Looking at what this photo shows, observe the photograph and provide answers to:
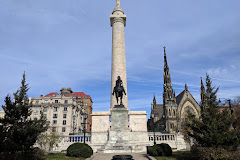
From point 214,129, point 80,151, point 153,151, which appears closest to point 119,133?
point 153,151

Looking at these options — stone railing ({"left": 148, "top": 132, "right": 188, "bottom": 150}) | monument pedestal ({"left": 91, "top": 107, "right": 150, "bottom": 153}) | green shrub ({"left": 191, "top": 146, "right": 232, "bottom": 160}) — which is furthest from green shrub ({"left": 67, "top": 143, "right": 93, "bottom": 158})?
stone railing ({"left": 148, "top": 132, "right": 188, "bottom": 150})

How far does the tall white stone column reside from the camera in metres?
31.8

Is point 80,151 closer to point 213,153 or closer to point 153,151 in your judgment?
point 153,151

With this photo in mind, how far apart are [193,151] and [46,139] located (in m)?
16.1

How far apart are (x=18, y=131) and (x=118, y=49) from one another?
24.0 m

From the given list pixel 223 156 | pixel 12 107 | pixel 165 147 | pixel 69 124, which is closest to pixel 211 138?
pixel 223 156

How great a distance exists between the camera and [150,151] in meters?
15.4

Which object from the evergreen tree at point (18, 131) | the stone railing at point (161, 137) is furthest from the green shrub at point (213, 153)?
the stone railing at point (161, 137)

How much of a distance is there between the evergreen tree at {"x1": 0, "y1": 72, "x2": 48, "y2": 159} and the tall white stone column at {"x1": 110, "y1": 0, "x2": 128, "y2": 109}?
58.9ft

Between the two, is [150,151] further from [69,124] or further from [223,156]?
[69,124]

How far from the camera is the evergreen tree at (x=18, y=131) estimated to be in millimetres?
11703

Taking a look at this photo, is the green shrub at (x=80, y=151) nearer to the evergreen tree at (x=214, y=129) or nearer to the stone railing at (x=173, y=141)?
the evergreen tree at (x=214, y=129)

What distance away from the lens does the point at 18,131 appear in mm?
12312

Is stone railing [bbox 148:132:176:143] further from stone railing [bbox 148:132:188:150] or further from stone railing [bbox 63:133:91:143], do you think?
stone railing [bbox 63:133:91:143]
